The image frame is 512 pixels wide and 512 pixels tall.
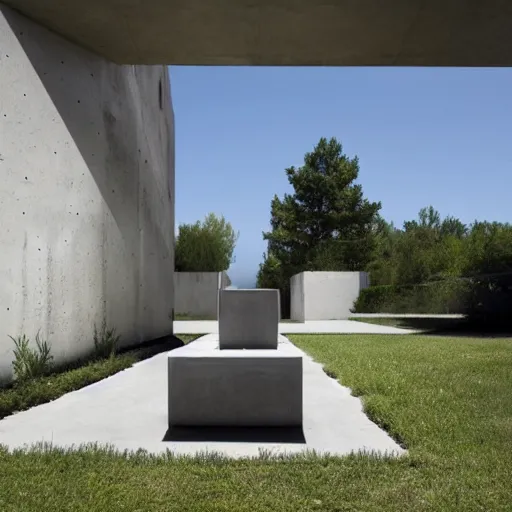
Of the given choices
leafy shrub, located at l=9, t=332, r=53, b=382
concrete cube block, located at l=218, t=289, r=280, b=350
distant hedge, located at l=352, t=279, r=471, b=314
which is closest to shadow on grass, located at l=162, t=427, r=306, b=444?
concrete cube block, located at l=218, t=289, r=280, b=350

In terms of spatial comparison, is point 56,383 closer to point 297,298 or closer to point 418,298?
point 418,298

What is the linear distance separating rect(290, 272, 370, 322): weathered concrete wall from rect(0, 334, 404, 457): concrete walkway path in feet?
60.5

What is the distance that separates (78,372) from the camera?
7.09 meters

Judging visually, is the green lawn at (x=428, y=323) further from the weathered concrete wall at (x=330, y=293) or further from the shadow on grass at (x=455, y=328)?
the weathered concrete wall at (x=330, y=293)

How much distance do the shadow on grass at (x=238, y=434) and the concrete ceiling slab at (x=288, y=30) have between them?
17.5ft

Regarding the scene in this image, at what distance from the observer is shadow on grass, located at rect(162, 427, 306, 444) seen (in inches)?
170

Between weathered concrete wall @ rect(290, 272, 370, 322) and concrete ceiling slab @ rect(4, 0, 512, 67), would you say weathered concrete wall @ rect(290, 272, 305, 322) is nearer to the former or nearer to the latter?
weathered concrete wall @ rect(290, 272, 370, 322)

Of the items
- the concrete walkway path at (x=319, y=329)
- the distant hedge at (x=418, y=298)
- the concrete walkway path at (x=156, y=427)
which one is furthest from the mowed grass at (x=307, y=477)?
the distant hedge at (x=418, y=298)

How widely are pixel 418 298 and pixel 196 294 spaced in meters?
10.4

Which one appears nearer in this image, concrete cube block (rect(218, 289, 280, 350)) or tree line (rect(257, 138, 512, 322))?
concrete cube block (rect(218, 289, 280, 350))

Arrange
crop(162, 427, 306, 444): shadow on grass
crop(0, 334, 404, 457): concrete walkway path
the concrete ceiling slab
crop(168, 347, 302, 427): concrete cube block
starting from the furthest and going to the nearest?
the concrete ceiling slab → crop(168, 347, 302, 427): concrete cube block → crop(162, 427, 306, 444): shadow on grass → crop(0, 334, 404, 457): concrete walkway path

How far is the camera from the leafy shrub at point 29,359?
620cm

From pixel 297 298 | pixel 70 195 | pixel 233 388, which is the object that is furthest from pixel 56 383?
pixel 297 298

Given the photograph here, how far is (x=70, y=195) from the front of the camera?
7406 millimetres
